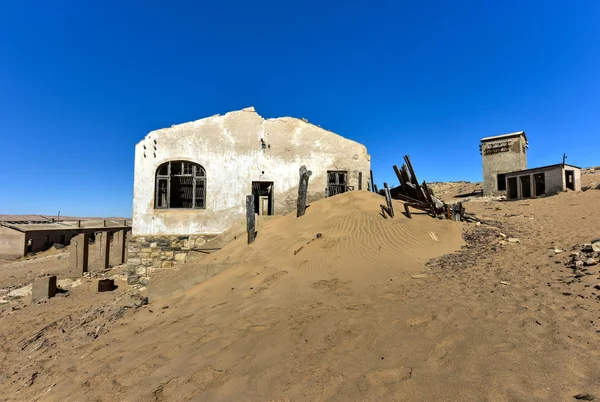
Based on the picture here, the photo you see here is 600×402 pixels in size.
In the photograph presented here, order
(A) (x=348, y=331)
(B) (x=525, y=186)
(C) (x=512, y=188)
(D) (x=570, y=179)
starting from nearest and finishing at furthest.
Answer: (A) (x=348, y=331) < (D) (x=570, y=179) < (B) (x=525, y=186) < (C) (x=512, y=188)

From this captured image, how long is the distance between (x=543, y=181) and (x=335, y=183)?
16.0 m

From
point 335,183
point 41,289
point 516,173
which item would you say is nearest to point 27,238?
point 41,289

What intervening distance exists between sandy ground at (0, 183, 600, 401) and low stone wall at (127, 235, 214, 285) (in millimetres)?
3055

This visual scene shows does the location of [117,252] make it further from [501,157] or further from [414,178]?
[501,157]

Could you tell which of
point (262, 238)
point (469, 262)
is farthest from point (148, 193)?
point (469, 262)

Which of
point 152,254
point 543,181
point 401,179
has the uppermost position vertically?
point 543,181

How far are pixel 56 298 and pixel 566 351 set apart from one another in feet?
41.8

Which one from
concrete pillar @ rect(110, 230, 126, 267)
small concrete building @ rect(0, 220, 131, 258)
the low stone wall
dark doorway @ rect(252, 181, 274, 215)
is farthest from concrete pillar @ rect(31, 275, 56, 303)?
small concrete building @ rect(0, 220, 131, 258)

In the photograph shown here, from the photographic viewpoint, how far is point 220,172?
448 inches

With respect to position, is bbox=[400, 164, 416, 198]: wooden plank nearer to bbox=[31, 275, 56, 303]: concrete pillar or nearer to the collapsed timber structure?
the collapsed timber structure

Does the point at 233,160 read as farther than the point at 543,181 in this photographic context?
No

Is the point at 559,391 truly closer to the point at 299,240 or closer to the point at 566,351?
the point at 566,351

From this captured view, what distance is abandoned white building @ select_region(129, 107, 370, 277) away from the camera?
10.8 metres

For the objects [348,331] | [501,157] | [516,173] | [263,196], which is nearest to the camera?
[348,331]
